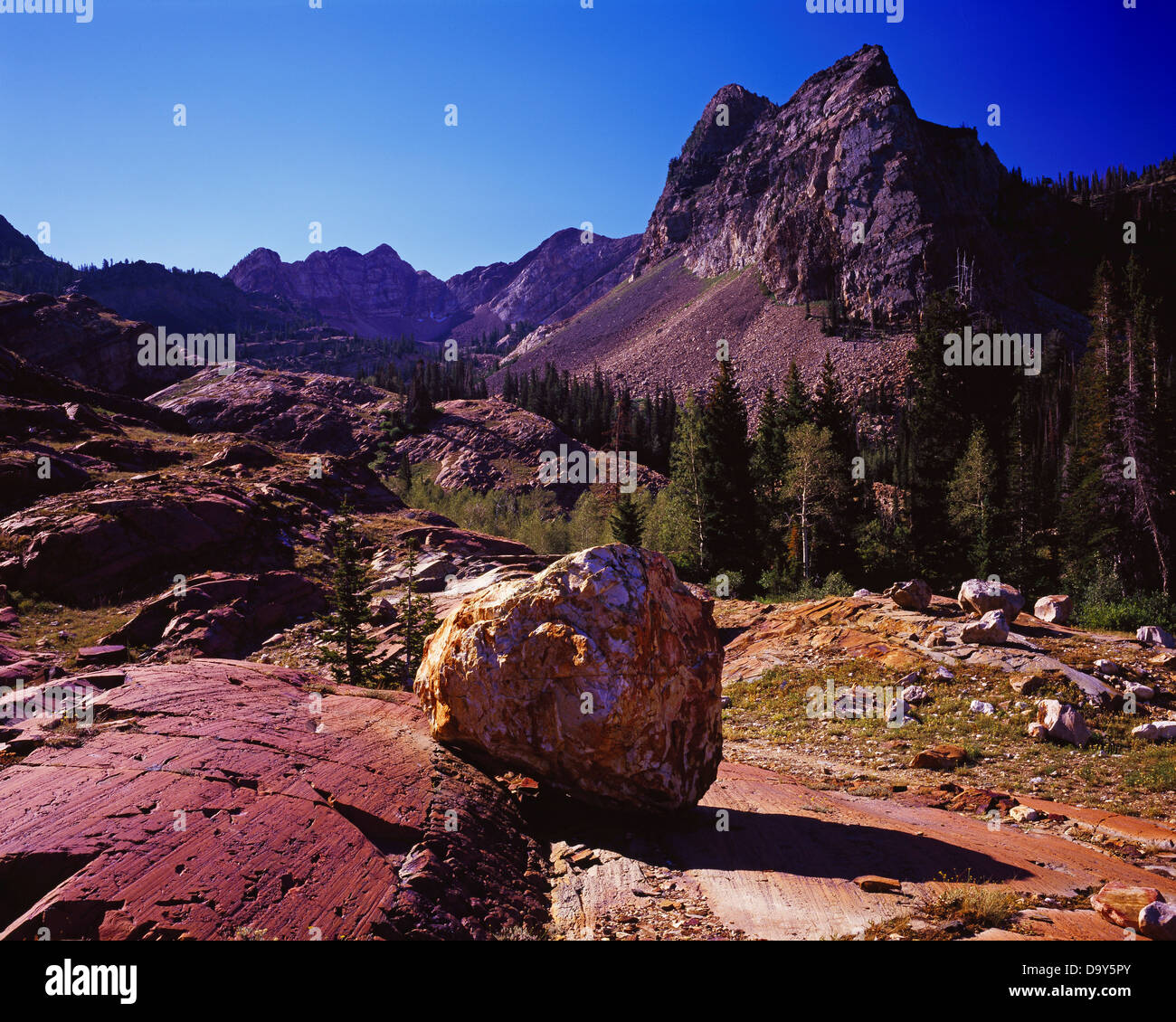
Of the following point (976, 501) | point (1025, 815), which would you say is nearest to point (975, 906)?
point (1025, 815)

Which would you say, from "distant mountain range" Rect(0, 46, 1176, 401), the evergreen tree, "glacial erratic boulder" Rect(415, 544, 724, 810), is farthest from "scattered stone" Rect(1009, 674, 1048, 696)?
"distant mountain range" Rect(0, 46, 1176, 401)

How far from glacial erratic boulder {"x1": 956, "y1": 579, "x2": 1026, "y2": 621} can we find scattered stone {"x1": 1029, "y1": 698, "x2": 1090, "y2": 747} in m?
5.28

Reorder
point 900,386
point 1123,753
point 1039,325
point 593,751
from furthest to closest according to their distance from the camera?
point 1039,325 < point 900,386 < point 1123,753 < point 593,751

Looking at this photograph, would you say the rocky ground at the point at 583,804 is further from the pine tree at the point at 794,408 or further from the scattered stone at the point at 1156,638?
the pine tree at the point at 794,408

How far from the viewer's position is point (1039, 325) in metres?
136

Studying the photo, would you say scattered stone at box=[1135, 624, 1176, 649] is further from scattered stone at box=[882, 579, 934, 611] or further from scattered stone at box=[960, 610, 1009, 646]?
scattered stone at box=[882, 579, 934, 611]

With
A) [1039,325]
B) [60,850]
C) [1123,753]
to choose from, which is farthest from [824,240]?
[60,850]

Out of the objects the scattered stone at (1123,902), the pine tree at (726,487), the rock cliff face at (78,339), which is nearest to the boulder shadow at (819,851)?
the scattered stone at (1123,902)

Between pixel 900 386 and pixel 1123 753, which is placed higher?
pixel 900 386

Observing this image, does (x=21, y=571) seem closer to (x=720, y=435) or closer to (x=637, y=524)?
(x=637, y=524)

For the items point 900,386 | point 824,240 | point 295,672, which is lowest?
point 295,672

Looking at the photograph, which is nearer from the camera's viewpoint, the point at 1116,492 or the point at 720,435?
the point at 1116,492

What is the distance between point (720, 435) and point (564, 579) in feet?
96.9
